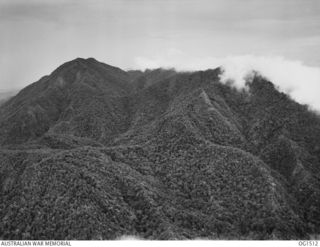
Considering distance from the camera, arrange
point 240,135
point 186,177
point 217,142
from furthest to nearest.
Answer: point 240,135 → point 217,142 → point 186,177

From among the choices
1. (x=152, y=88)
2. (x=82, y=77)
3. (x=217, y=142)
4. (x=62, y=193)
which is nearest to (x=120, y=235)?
(x=62, y=193)

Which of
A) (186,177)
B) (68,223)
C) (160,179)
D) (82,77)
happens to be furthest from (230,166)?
(82,77)

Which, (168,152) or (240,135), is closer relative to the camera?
(168,152)

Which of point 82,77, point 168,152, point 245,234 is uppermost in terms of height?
point 82,77

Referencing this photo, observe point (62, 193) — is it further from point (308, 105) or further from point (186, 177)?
point (308, 105)

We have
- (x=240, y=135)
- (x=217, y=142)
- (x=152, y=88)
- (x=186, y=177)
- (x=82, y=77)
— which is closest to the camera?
(x=186, y=177)

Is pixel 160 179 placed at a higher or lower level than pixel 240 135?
lower
